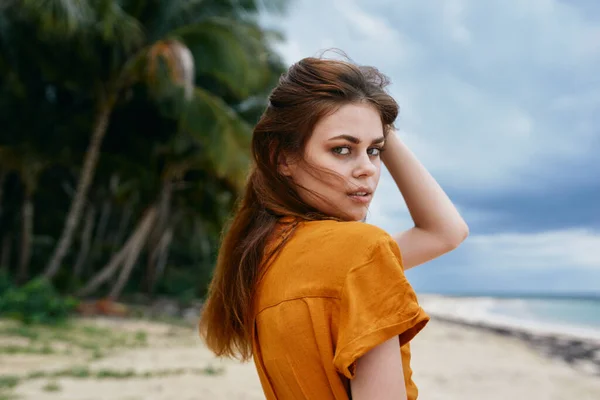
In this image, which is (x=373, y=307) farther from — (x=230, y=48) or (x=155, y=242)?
(x=155, y=242)

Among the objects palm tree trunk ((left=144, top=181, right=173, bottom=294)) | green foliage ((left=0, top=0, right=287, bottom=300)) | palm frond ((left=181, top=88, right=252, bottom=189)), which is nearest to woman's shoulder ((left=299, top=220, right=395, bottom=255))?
green foliage ((left=0, top=0, right=287, bottom=300))

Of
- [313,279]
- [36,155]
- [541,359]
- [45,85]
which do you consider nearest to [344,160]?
[313,279]

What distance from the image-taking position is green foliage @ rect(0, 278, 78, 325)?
9.41 metres

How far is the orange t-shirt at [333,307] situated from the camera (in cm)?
94

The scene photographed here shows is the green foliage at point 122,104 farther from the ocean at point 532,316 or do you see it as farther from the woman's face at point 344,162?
the ocean at point 532,316

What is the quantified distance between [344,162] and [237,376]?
18.5ft

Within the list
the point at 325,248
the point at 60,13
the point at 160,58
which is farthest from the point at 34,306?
the point at 325,248

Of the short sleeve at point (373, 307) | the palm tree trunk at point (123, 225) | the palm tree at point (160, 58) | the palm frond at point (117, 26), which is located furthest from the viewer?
the palm tree trunk at point (123, 225)

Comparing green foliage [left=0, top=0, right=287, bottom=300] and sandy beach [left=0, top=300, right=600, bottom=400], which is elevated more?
green foliage [left=0, top=0, right=287, bottom=300]

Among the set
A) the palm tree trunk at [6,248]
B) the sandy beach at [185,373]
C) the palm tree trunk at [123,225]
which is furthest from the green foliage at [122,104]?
the sandy beach at [185,373]

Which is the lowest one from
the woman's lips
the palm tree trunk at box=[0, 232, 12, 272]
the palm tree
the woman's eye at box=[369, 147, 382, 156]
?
the palm tree trunk at box=[0, 232, 12, 272]

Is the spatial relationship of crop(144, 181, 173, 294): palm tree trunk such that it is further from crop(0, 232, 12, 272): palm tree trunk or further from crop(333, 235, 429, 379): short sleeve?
crop(333, 235, 429, 379): short sleeve

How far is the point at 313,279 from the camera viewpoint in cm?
100

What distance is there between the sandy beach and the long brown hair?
13.8 feet
